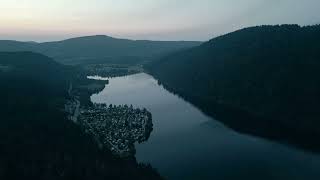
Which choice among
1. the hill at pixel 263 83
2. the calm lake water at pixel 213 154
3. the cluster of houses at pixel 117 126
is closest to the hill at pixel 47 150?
the cluster of houses at pixel 117 126

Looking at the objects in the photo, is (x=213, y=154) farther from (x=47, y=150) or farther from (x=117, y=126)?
(x=47, y=150)

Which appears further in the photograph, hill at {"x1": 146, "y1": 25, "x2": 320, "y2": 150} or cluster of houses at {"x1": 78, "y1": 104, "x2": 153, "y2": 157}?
hill at {"x1": 146, "y1": 25, "x2": 320, "y2": 150}

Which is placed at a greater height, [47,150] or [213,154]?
[47,150]

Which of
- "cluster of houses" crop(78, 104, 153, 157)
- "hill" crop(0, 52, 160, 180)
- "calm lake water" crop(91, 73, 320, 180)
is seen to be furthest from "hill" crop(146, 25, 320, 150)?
"hill" crop(0, 52, 160, 180)

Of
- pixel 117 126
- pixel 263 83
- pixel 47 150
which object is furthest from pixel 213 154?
pixel 263 83

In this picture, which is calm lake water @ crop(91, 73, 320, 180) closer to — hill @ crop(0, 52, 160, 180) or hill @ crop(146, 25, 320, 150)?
hill @ crop(146, 25, 320, 150)

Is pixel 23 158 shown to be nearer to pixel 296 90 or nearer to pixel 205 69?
pixel 296 90

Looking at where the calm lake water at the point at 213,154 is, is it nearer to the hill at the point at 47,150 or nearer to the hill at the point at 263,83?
the hill at the point at 263,83
